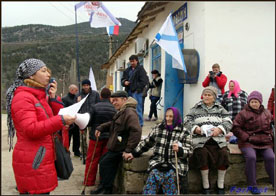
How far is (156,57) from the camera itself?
33.0 feet

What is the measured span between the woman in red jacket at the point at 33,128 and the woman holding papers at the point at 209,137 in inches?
91.0

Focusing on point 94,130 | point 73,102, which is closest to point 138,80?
point 73,102

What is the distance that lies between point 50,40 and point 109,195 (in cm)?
4132

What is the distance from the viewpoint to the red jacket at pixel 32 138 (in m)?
2.21

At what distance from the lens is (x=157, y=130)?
3.83 metres

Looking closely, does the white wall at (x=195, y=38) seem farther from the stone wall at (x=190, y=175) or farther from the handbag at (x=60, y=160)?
the handbag at (x=60, y=160)

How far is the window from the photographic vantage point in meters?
9.64

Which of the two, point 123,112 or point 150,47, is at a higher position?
point 150,47

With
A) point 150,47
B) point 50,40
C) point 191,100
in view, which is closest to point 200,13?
point 191,100

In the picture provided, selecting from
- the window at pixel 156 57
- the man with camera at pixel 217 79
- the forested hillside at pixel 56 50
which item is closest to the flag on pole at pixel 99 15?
the window at pixel 156 57

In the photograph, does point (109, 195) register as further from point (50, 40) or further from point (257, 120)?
point (50, 40)

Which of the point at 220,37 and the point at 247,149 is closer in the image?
the point at 247,149

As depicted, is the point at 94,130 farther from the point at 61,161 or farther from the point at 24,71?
the point at 24,71

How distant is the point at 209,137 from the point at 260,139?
864 millimetres
